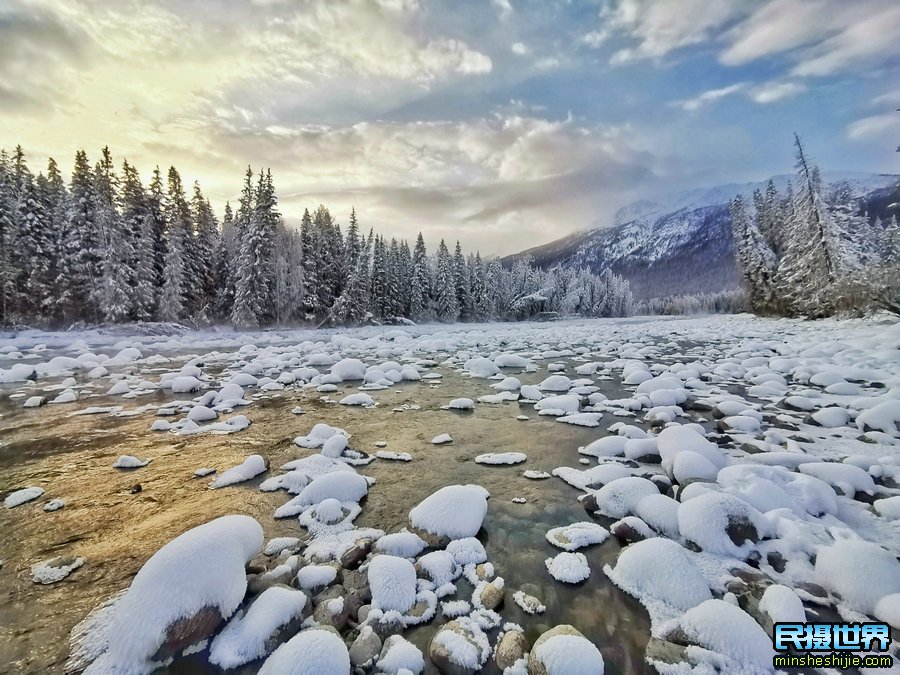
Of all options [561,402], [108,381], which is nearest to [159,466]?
[561,402]

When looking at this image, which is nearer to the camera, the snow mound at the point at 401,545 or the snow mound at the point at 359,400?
the snow mound at the point at 401,545

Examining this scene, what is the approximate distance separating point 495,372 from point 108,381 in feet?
35.7

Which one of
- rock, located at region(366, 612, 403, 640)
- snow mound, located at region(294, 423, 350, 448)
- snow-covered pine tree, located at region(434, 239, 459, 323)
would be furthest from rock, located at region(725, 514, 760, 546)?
snow-covered pine tree, located at region(434, 239, 459, 323)

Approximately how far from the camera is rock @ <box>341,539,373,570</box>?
9.72 feet

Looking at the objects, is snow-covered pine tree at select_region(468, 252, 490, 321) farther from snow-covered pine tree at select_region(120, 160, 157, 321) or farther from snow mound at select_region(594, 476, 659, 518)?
snow mound at select_region(594, 476, 659, 518)

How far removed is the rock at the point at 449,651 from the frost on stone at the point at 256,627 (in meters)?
0.92

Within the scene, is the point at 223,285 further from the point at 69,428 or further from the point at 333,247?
the point at 69,428

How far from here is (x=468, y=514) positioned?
3.49 m

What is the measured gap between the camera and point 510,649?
2.21 meters

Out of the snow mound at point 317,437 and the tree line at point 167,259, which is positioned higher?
the tree line at point 167,259

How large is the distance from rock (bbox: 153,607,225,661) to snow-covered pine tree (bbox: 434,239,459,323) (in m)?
47.0

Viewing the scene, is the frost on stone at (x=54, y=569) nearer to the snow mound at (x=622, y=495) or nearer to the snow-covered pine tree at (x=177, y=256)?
the snow mound at (x=622, y=495)

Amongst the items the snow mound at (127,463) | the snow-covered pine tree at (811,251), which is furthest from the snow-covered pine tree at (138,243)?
the snow-covered pine tree at (811,251)

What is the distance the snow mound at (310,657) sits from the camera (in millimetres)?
2006
